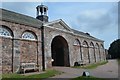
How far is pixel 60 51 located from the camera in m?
25.2

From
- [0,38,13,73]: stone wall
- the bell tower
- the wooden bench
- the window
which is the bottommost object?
the wooden bench

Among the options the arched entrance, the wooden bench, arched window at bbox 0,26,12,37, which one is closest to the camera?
arched window at bbox 0,26,12,37

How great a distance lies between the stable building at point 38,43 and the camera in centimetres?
1605

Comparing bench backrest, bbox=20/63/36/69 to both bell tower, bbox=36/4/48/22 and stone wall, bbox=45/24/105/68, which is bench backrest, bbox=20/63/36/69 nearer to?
stone wall, bbox=45/24/105/68

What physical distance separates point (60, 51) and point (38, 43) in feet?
21.9

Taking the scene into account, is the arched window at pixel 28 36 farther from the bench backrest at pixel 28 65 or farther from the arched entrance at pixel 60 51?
the arched entrance at pixel 60 51

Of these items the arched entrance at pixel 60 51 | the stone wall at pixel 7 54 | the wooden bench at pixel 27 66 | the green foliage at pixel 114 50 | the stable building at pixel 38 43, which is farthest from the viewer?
the green foliage at pixel 114 50

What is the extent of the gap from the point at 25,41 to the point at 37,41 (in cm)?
171

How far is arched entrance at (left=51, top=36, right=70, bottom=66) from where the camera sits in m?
24.1

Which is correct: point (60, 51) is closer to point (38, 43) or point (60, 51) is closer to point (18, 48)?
point (38, 43)

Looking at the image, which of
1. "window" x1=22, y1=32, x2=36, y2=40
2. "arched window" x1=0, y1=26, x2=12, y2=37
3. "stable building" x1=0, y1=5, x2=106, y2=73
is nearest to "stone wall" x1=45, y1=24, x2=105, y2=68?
"stable building" x1=0, y1=5, x2=106, y2=73

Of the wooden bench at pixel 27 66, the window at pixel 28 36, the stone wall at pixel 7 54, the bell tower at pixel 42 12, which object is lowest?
the wooden bench at pixel 27 66

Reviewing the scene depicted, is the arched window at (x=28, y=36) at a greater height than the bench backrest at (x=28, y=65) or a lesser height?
greater

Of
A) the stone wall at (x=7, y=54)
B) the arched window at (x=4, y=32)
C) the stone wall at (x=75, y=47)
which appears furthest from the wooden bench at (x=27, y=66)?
the arched window at (x=4, y=32)
